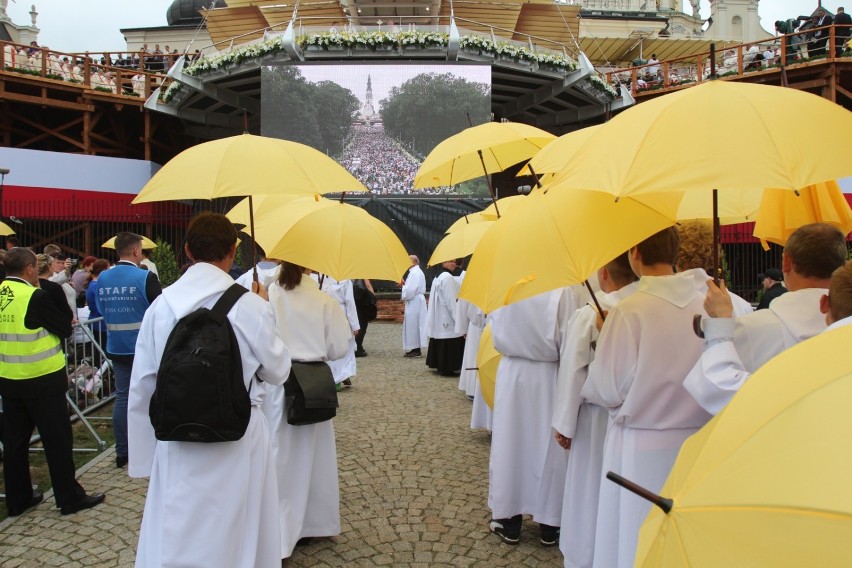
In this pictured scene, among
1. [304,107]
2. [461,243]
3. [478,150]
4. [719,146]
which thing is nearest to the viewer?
[719,146]

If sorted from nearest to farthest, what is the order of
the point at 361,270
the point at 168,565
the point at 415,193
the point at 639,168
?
the point at 639,168, the point at 168,565, the point at 361,270, the point at 415,193

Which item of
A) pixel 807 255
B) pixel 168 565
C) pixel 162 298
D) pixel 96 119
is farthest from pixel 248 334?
pixel 96 119

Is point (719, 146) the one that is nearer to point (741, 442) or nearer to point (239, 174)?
point (741, 442)

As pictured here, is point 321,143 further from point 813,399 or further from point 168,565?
point 813,399

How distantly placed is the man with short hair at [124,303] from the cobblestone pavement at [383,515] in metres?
0.97

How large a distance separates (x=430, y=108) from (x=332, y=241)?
19.5 metres

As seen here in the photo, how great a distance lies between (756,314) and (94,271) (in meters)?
8.87

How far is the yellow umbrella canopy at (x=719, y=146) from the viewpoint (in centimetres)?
238

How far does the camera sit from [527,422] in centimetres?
495

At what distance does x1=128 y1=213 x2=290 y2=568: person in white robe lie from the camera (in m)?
3.31

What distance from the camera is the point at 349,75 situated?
23469 mm

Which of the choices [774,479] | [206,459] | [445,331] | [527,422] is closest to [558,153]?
[527,422]

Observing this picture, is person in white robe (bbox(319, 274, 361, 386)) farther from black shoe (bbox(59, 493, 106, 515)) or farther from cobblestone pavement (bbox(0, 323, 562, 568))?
black shoe (bbox(59, 493, 106, 515))

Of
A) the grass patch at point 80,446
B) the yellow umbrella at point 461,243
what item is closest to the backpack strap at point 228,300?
the grass patch at point 80,446
